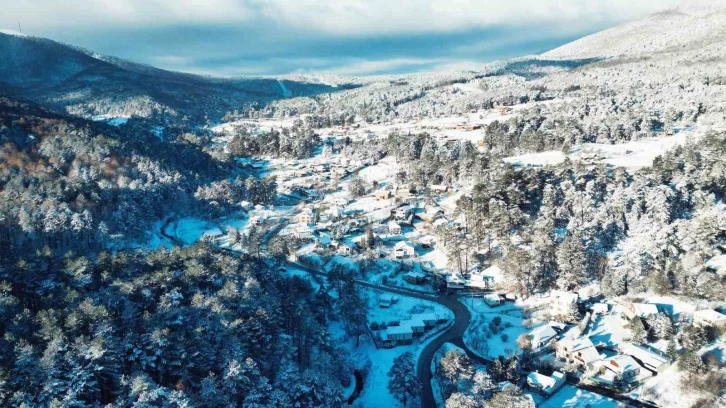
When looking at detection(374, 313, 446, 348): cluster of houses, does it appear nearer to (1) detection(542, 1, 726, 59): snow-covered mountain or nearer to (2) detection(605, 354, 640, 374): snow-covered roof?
(2) detection(605, 354, 640, 374): snow-covered roof

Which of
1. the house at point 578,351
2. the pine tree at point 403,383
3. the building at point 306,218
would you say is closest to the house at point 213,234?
the building at point 306,218

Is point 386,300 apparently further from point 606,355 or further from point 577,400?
point 606,355

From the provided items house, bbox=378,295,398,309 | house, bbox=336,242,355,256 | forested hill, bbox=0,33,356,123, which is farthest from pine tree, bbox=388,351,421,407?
forested hill, bbox=0,33,356,123

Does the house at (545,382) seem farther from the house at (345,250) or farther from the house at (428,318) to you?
the house at (345,250)

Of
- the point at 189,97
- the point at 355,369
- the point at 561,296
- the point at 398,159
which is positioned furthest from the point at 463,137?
the point at 189,97

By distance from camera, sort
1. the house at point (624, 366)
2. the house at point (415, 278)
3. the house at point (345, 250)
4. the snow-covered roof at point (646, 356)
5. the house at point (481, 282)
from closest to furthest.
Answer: the house at point (624, 366), the snow-covered roof at point (646, 356), the house at point (481, 282), the house at point (415, 278), the house at point (345, 250)

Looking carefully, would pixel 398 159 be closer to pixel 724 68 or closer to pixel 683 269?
pixel 683 269

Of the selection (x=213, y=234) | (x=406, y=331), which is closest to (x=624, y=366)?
(x=406, y=331)
